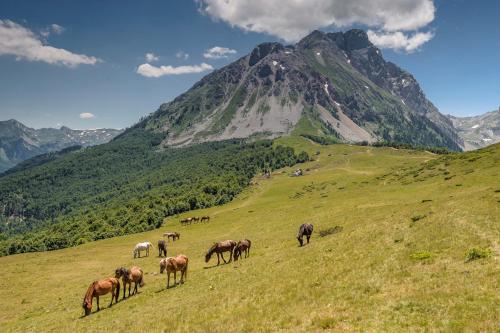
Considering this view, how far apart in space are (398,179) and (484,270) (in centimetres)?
9236

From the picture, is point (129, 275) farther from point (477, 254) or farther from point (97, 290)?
point (477, 254)

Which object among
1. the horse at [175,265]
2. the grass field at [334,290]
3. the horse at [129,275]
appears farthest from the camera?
the horse at [175,265]

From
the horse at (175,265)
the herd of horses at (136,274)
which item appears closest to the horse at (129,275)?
the herd of horses at (136,274)

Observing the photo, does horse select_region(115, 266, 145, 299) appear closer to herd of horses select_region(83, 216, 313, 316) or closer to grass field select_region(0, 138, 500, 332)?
herd of horses select_region(83, 216, 313, 316)

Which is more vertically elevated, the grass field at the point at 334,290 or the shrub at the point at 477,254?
the shrub at the point at 477,254

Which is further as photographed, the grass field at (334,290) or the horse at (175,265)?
the horse at (175,265)

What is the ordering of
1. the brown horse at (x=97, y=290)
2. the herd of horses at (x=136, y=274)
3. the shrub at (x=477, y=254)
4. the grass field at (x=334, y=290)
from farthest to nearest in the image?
the herd of horses at (x=136, y=274), the brown horse at (x=97, y=290), the shrub at (x=477, y=254), the grass field at (x=334, y=290)

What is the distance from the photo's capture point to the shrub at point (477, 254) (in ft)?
Answer: 71.8

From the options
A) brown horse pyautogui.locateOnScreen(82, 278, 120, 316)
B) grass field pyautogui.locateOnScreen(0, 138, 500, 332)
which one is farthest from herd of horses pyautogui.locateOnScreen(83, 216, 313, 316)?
grass field pyautogui.locateOnScreen(0, 138, 500, 332)

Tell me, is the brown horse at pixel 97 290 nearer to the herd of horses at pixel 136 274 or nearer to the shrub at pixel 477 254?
the herd of horses at pixel 136 274

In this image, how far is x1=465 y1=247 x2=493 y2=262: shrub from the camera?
21.9 meters

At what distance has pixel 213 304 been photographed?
24.6 m

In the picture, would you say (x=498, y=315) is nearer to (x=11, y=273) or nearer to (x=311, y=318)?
(x=311, y=318)

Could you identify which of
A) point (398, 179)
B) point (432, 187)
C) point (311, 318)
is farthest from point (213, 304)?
point (398, 179)
